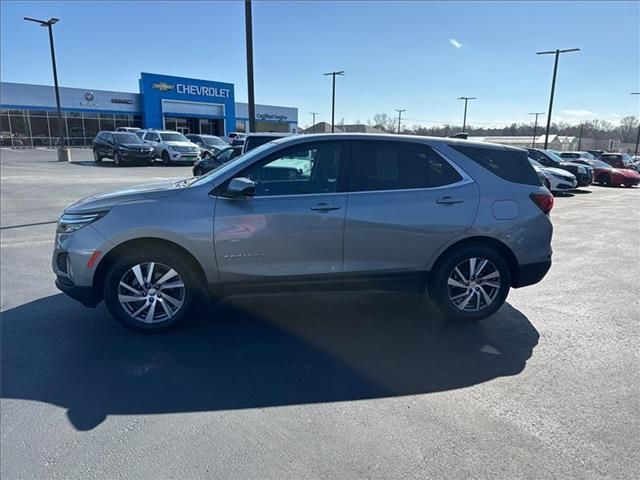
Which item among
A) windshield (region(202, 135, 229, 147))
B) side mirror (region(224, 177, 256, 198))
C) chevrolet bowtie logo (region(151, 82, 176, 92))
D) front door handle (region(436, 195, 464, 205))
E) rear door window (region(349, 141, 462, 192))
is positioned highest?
chevrolet bowtie logo (region(151, 82, 176, 92))

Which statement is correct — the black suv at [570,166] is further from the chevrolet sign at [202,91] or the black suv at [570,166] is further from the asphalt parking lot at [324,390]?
the chevrolet sign at [202,91]

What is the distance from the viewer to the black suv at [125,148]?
77.0 feet

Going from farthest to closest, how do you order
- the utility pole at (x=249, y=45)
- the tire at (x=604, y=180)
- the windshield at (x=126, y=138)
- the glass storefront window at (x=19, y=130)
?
the glass storefront window at (x=19, y=130), the windshield at (x=126, y=138), the tire at (x=604, y=180), the utility pole at (x=249, y=45)

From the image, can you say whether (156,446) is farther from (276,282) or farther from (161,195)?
(161,195)

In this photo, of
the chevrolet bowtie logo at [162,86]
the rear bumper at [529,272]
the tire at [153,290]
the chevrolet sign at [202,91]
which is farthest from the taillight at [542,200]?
the chevrolet sign at [202,91]

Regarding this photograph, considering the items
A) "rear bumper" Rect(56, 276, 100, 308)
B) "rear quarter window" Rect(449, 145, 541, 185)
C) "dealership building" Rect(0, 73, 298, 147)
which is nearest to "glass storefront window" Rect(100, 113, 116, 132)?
"dealership building" Rect(0, 73, 298, 147)

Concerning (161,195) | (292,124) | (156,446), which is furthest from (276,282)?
(292,124)

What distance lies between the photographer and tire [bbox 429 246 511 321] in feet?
13.7

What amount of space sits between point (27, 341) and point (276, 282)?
7.45 ft

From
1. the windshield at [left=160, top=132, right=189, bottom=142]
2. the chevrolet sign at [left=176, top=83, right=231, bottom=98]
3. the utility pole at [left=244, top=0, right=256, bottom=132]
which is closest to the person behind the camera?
the utility pole at [left=244, top=0, right=256, bottom=132]

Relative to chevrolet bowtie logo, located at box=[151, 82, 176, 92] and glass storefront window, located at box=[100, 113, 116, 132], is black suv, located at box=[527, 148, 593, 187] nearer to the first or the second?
chevrolet bowtie logo, located at box=[151, 82, 176, 92]

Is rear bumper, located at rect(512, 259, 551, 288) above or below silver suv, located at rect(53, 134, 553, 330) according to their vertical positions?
below

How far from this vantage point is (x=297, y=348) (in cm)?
368

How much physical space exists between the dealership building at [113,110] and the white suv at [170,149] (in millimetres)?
13543
